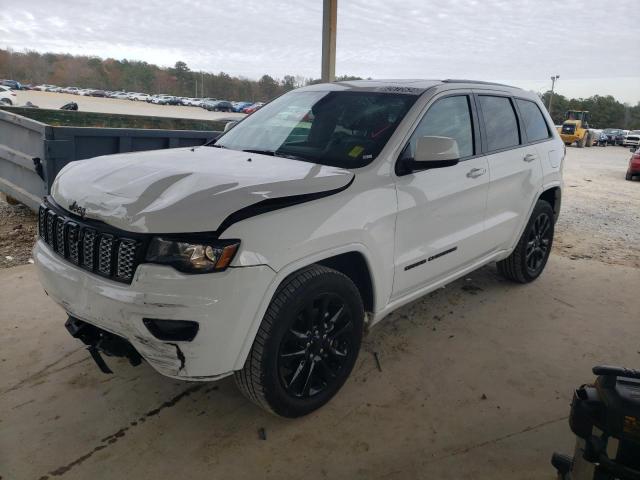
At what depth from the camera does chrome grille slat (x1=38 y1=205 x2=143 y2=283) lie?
2270 mm

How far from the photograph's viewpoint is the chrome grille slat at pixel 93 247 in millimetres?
2270

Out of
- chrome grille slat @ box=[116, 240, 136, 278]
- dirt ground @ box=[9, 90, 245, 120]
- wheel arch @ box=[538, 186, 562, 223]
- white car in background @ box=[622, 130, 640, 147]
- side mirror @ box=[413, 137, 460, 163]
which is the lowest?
chrome grille slat @ box=[116, 240, 136, 278]

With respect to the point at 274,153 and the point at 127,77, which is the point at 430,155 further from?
the point at 127,77

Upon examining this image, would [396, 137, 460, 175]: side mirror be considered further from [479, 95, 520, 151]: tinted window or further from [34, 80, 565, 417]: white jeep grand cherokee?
[479, 95, 520, 151]: tinted window

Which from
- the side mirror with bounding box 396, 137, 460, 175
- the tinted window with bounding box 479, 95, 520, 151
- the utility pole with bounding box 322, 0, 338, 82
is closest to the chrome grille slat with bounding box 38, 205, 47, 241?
the side mirror with bounding box 396, 137, 460, 175

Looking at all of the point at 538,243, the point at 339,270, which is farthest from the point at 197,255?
the point at 538,243

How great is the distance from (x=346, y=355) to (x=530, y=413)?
111cm

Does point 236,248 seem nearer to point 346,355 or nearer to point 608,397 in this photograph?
point 346,355

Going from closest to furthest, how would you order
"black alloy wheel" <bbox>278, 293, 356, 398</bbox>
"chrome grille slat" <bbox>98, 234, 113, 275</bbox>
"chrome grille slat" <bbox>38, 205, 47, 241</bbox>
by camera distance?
"chrome grille slat" <bbox>98, 234, 113, 275</bbox>, "black alloy wheel" <bbox>278, 293, 356, 398</bbox>, "chrome grille slat" <bbox>38, 205, 47, 241</bbox>

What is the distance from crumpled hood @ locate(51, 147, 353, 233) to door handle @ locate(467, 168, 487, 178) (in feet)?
3.99

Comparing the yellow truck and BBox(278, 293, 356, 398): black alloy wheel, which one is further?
the yellow truck

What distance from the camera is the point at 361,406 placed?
2.93 m

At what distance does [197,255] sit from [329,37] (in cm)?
730

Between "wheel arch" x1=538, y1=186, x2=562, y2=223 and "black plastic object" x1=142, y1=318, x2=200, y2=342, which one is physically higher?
"wheel arch" x1=538, y1=186, x2=562, y2=223
